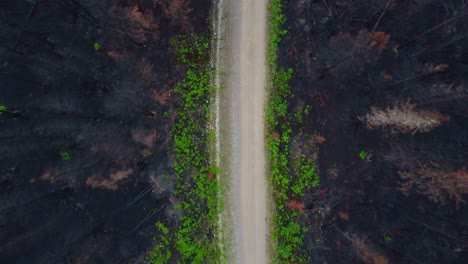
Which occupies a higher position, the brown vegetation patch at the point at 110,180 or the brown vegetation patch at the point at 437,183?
the brown vegetation patch at the point at 437,183

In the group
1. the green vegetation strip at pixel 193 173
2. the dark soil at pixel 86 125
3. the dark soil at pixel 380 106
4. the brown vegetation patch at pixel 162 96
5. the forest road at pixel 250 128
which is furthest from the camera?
the brown vegetation patch at pixel 162 96

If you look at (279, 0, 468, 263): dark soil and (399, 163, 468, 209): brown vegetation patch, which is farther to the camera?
(279, 0, 468, 263): dark soil

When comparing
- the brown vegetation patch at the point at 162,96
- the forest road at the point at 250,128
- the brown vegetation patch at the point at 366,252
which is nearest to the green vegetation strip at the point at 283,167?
the forest road at the point at 250,128

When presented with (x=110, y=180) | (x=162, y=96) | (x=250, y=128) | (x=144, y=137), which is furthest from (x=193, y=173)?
(x=162, y=96)

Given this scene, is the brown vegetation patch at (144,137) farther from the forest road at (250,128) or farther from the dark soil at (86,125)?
the forest road at (250,128)

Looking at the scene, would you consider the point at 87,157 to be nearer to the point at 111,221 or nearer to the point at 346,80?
the point at 111,221

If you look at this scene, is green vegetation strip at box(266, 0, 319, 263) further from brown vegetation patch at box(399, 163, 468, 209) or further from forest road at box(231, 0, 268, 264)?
brown vegetation patch at box(399, 163, 468, 209)

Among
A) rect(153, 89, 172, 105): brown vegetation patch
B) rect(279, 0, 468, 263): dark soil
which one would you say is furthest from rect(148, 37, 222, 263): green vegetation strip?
rect(279, 0, 468, 263): dark soil

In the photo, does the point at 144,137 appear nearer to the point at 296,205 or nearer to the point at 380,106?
the point at 296,205
